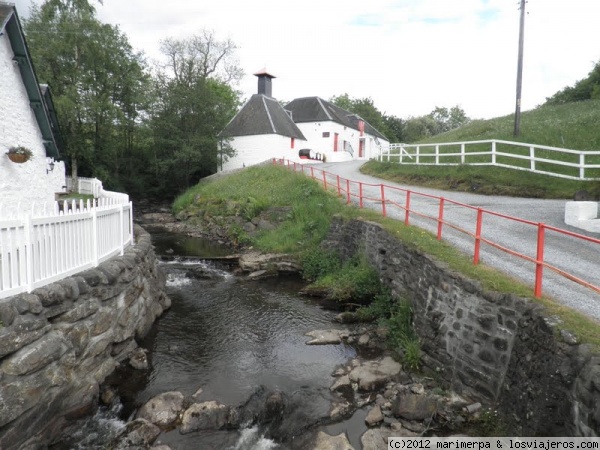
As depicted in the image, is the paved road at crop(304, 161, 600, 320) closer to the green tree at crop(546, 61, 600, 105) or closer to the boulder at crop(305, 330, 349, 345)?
the boulder at crop(305, 330, 349, 345)

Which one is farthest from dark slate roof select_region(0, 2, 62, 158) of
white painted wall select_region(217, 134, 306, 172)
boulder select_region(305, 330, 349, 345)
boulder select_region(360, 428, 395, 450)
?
white painted wall select_region(217, 134, 306, 172)

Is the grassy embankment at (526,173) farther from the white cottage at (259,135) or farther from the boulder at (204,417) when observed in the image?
the boulder at (204,417)

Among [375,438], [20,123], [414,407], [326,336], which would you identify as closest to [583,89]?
[326,336]

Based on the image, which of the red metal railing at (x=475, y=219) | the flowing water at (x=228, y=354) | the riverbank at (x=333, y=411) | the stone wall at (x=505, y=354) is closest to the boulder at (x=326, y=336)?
the flowing water at (x=228, y=354)

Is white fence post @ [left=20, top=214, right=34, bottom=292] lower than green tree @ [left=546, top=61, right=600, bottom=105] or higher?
lower

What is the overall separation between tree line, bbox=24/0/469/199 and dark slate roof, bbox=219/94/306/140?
136 centimetres

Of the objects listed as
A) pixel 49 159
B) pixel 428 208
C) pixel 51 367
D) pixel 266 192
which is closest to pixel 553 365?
pixel 51 367

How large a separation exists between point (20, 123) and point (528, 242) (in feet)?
48.0

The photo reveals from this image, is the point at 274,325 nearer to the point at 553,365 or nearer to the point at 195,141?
the point at 553,365

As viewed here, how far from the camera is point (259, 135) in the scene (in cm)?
3388

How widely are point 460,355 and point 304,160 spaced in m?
31.6

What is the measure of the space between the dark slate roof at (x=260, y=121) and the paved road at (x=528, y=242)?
20999 millimetres

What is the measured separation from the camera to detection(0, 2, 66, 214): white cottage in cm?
1129

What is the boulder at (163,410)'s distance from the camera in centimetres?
588
